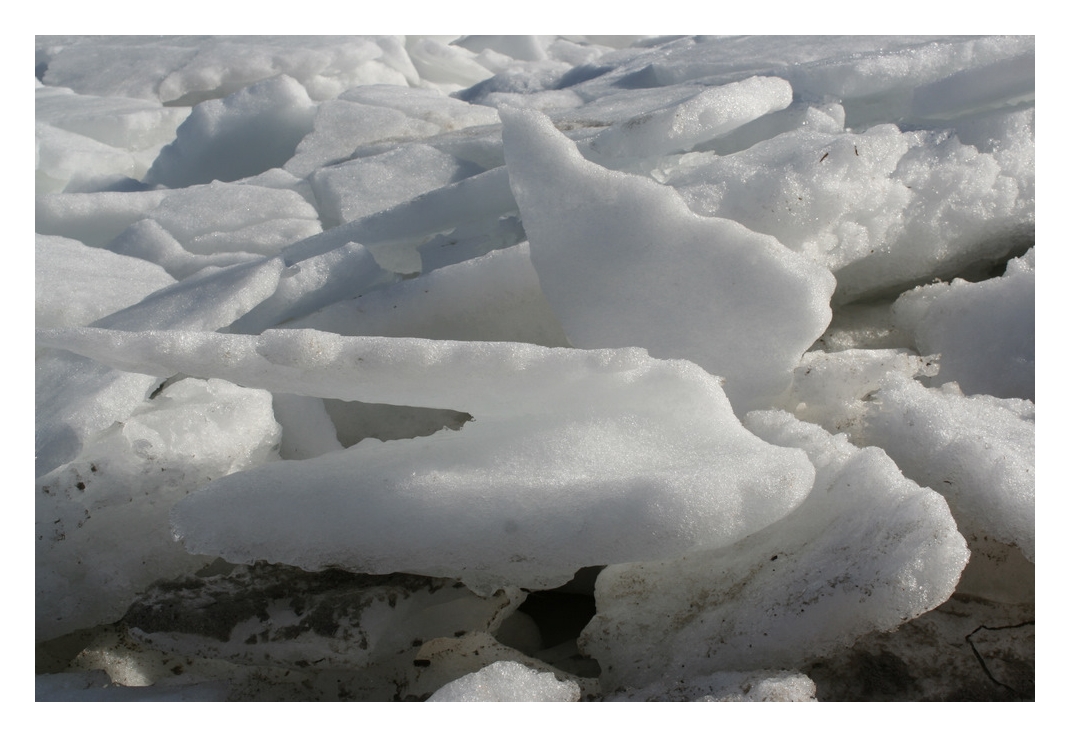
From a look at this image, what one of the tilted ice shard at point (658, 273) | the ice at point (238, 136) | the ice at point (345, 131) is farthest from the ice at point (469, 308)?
the ice at point (238, 136)

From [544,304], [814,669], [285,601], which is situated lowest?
[814,669]

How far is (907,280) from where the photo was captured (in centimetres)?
183

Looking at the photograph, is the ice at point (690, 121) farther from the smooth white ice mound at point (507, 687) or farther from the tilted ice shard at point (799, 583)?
the smooth white ice mound at point (507, 687)

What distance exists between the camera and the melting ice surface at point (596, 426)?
1.07m

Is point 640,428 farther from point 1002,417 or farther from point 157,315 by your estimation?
point 157,315

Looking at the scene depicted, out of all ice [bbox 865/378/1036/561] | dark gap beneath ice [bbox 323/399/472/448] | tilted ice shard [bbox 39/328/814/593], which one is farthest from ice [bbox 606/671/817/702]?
dark gap beneath ice [bbox 323/399/472/448]

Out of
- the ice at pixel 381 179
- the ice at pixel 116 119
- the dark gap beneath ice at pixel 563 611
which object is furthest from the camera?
the ice at pixel 116 119

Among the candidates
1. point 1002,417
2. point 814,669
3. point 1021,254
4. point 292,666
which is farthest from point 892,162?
point 292,666

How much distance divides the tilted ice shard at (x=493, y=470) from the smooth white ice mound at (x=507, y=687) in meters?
0.12

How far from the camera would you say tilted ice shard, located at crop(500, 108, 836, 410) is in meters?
1.36

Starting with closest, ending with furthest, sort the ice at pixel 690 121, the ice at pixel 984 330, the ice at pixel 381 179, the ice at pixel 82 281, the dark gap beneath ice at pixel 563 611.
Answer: the dark gap beneath ice at pixel 563 611 → the ice at pixel 984 330 → the ice at pixel 690 121 → the ice at pixel 82 281 → the ice at pixel 381 179

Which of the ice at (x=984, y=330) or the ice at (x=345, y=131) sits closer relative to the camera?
the ice at (x=984, y=330)

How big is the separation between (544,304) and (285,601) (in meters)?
0.71

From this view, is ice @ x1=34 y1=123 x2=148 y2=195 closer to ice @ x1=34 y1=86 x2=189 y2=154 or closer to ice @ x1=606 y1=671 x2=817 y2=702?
ice @ x1=34 y1=86 x2=189 y2=154
